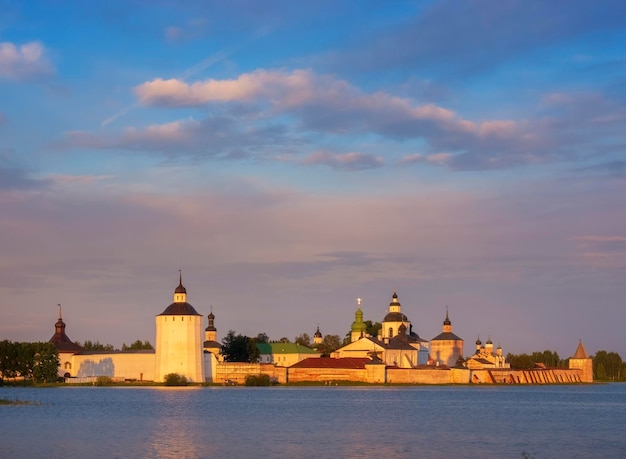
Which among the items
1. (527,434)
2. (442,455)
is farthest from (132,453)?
(527,434)

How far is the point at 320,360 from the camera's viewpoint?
88.9 meters

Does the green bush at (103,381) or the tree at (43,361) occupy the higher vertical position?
the tree at (43,361)

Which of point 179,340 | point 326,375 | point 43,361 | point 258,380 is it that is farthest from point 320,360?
point 43,361

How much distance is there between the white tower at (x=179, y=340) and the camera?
7600 centimetres

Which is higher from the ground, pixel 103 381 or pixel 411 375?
pixel 103 381

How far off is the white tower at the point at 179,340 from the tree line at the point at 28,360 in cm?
757

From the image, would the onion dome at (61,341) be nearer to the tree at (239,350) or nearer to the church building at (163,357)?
the church building at (163,357)

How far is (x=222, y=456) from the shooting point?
1056 inches

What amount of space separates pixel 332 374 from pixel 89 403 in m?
37.8

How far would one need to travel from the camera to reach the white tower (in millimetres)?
76000

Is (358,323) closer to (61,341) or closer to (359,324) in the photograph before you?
(359,324)

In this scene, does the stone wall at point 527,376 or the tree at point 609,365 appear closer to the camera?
the stone wall at point 527,376

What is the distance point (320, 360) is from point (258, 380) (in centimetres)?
742

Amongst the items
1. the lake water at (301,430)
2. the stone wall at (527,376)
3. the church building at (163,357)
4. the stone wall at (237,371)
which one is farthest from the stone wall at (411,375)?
the lake water at (301,430)
